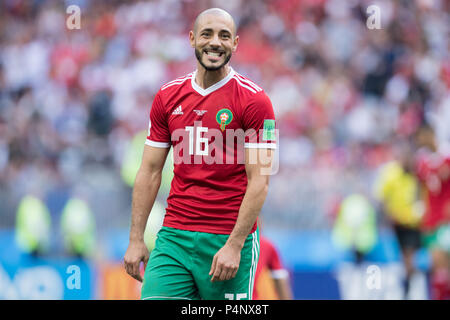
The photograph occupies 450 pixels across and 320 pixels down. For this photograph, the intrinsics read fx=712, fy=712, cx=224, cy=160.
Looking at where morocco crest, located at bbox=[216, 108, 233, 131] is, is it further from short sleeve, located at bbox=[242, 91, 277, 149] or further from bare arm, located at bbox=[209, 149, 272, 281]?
bare arm, located at bbox=[209, 149, 272, 281]

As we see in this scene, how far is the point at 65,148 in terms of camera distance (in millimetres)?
9766

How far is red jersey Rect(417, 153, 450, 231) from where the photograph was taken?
23.9 ft

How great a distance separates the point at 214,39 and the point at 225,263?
3.86 ft

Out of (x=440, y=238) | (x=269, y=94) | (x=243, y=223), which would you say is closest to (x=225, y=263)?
(x=243, y=223)

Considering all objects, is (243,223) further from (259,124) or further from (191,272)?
(259,124)

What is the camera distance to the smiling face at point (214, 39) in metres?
3.78

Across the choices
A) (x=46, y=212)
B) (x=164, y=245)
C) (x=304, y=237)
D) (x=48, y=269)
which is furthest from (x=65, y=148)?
(x=164, y=245)

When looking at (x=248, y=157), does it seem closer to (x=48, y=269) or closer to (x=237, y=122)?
(x=237, y=122)

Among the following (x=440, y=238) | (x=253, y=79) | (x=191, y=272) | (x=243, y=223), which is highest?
(x=253, y=79)

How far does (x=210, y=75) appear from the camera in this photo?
3.90 m

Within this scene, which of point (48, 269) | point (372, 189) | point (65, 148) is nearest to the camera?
point (48, 269)

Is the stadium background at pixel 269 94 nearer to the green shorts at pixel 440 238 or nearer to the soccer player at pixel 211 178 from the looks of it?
the green shorts at pixel 440 238
